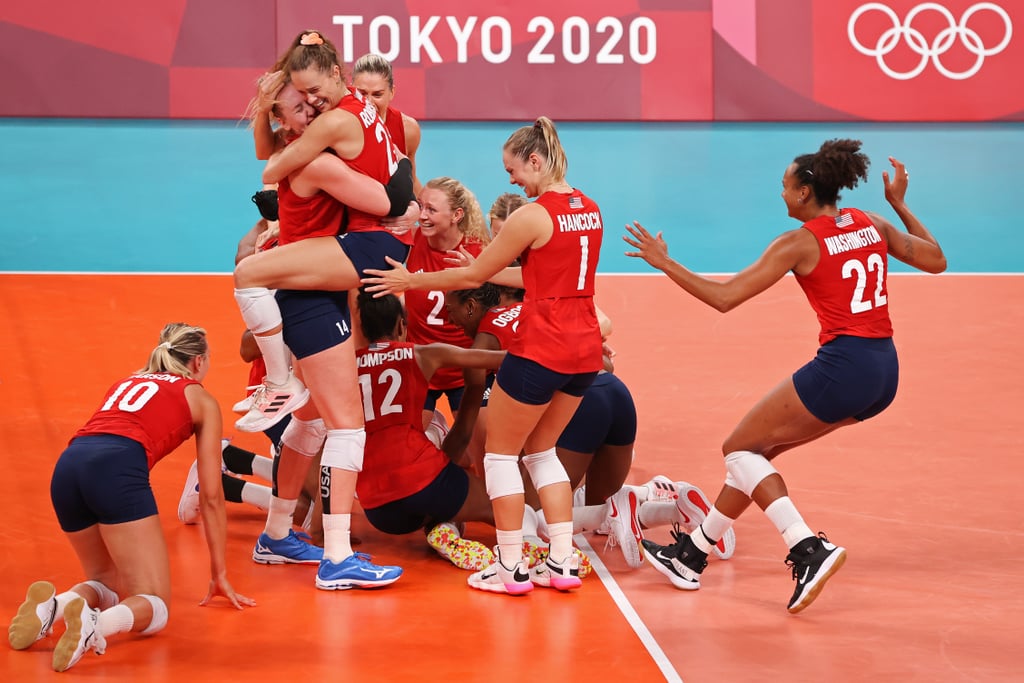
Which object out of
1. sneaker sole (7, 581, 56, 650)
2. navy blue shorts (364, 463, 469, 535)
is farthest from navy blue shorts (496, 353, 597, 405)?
sneaker sole (7, 581, 56, 650)

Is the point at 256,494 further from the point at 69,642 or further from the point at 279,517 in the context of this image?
the point at 69,642

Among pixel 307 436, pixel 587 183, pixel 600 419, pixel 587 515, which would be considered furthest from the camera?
pixel 587 183

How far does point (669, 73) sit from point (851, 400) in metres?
11.4

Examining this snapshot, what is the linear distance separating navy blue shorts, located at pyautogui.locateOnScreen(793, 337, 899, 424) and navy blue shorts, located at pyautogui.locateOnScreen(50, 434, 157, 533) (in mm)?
2939

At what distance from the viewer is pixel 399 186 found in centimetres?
593

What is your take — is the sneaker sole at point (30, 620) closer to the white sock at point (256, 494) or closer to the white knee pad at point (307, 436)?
the white knee pad at point (307, 436)

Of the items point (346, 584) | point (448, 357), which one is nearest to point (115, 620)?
point (346, 584)

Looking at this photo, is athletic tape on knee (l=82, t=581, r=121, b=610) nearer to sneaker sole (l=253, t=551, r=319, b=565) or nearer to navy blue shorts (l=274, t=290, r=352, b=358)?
sneaker sole (l=253, t=551, r=319, b=565)

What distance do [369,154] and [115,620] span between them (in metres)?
2.34

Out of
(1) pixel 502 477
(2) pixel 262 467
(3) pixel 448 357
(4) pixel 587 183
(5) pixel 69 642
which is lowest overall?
(5) pixel 69 642

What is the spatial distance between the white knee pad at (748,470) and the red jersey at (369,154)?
1.93 meters

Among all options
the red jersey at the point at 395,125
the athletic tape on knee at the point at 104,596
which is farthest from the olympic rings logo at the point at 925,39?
the athletic tape on knee at the point at 104,596

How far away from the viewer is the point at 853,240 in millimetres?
5629

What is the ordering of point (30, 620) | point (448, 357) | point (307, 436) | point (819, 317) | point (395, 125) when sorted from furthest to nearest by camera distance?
point (395, 125), point (448, 357), point (307, 436), point (819, 317), point (30, 620)
